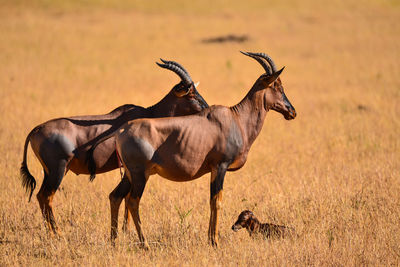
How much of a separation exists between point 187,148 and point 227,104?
11.9 meters

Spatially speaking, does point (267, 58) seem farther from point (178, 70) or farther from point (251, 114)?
point (178, 70)

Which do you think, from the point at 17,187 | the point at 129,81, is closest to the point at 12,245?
the point at 17,187

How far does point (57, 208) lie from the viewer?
9.02m

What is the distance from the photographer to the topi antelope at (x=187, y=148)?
688 cm

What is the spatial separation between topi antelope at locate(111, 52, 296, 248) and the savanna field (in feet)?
2.43

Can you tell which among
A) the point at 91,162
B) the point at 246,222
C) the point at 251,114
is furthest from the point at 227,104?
the point at 246,222

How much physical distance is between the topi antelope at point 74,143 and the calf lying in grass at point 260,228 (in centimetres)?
168

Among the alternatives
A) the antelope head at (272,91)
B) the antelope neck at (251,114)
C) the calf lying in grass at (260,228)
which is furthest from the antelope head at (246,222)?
the antelope head at (272,91)

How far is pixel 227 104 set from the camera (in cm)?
1883

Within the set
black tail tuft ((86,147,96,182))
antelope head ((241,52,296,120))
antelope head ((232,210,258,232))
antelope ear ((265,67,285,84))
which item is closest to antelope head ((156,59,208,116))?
antelope head ((241,52,296,120))

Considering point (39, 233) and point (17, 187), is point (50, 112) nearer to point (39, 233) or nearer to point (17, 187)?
point (17, 187)

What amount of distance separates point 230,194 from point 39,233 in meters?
3.32

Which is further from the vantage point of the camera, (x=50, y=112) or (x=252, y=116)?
(x=50, y=112)

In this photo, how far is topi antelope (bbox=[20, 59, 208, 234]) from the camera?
771cm
